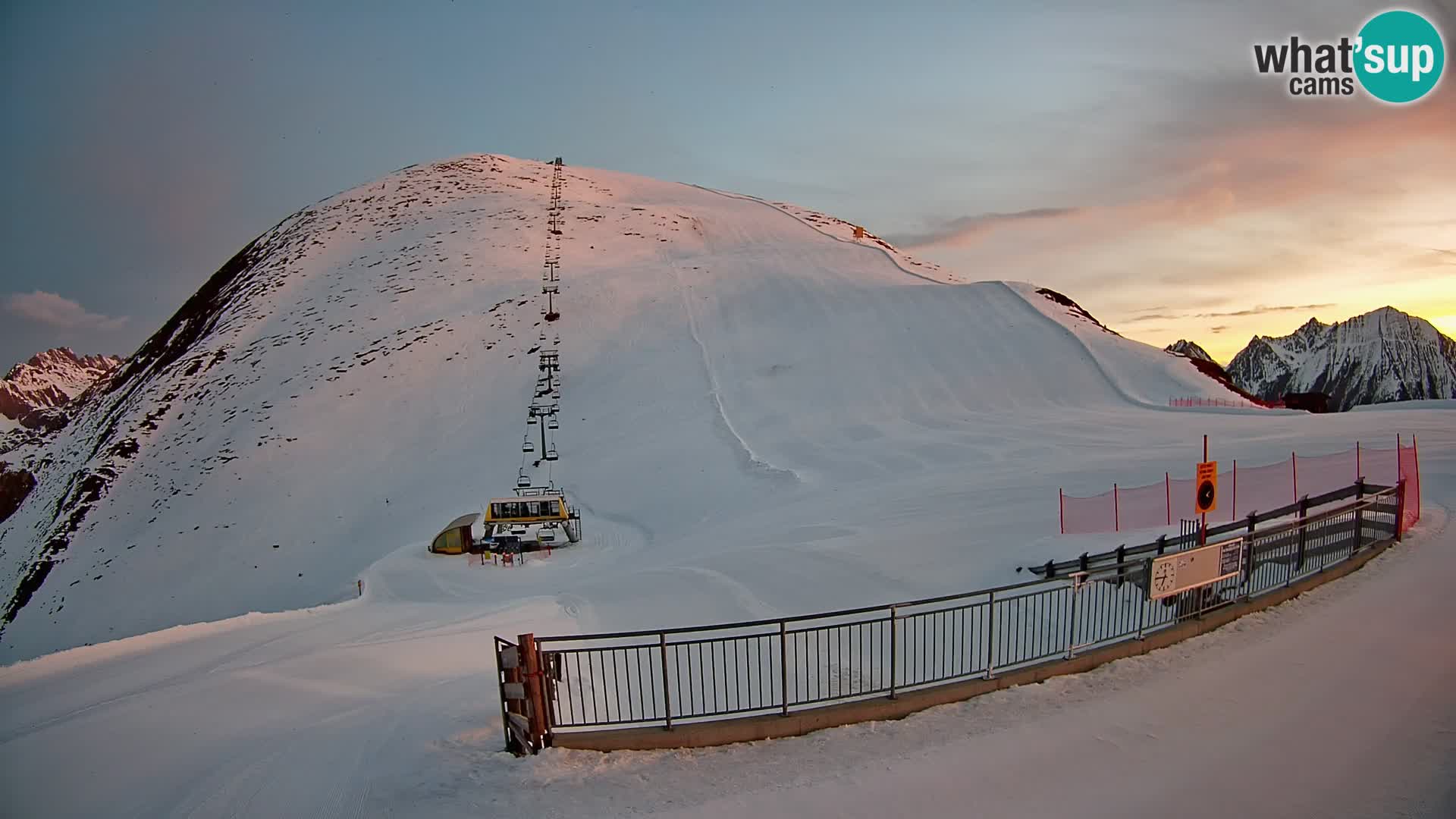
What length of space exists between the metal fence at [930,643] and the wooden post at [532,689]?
0.06 m

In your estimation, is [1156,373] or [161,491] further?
[1156,373]

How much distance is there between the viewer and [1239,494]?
17906 millimetres

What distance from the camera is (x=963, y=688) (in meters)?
8.83

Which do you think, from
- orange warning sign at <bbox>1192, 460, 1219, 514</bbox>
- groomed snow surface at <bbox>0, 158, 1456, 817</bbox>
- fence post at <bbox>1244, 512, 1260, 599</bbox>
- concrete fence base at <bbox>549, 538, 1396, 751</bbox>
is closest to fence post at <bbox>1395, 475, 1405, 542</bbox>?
groomed snow surface at <bbox>0, 158, 1456, 817</bbox>

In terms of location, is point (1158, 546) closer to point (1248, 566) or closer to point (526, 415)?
point (1248, 566)

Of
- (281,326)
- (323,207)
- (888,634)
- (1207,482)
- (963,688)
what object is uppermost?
(323,207)

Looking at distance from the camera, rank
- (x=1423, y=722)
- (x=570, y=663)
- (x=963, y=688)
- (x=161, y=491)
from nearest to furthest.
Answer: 1. (x=1423, y=722)
2. (x=963, y=688)
3. (x=570, y=663)
4. (x=161, y=491)

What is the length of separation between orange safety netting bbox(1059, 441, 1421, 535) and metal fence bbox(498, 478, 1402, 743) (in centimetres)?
257

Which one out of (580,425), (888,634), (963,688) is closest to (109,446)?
(580,425)

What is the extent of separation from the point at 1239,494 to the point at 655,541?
54.4ft

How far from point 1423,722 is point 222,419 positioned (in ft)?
159

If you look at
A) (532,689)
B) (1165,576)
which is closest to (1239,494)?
(1165,576)

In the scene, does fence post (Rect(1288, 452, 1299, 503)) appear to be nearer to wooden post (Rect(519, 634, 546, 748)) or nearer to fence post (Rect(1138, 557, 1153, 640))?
fence post (Rect(1138, 557, 1153, 640))

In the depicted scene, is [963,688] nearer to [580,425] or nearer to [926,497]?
[926,497]
